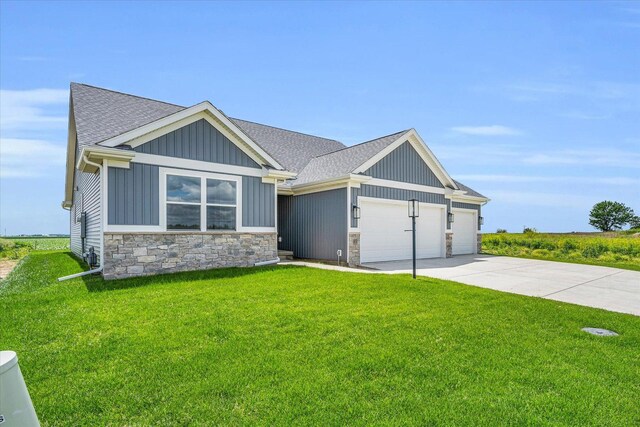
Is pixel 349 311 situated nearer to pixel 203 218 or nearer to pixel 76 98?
pixel 203 218

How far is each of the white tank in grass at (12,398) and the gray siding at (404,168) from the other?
35.6 feet

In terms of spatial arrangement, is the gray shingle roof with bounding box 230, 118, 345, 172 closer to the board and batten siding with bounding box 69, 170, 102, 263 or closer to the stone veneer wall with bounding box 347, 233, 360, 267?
the stone veneer wall with bounding box 347, 233, 360, 267

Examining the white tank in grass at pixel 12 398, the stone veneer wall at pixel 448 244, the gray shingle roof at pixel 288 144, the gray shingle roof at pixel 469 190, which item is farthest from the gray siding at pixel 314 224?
the white tank in grass at pixel 12 398

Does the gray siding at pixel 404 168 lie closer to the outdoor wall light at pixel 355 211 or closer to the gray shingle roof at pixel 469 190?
the outdoor wall light at pixel 355 211

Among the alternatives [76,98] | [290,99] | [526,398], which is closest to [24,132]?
[76,98]

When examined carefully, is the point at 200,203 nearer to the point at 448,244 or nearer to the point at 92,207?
the point at 92,207

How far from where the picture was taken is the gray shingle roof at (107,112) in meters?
8.98

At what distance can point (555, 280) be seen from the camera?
30.1 ft

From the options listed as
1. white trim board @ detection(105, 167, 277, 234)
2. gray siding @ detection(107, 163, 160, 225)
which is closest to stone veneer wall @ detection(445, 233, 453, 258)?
white trim board @ detection(105, 167, 277, 234)

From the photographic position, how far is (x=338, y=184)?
11.7 m

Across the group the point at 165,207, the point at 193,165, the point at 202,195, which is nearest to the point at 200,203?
the point at 202,195

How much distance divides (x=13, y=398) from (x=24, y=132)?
14.4 m

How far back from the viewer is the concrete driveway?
23.5 ft

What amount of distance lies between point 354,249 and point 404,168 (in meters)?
4.22
